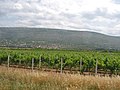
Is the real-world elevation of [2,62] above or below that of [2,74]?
below

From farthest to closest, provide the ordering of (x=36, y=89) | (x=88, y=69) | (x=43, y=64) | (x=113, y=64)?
(x=43, y=64) < (x=88, y=69) < (x=113, y=64) < (x=36, y=89)

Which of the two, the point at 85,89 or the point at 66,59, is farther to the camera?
the point at 66,59

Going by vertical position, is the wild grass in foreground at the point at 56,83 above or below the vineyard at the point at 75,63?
above

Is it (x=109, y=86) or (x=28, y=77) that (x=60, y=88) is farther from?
(x=28, y=77)

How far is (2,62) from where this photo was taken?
44.8 m

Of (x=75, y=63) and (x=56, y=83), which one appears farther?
(x=75, y=63)

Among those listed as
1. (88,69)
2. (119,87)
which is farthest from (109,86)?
(88,69)

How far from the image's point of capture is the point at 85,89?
31.0 feet

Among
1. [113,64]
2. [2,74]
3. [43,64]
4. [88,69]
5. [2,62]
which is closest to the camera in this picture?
[2,74]

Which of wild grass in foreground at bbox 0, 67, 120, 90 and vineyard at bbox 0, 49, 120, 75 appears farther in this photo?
vineyard at bbox 0, 49, 120, 75

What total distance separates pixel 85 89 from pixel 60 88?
774 millimetres

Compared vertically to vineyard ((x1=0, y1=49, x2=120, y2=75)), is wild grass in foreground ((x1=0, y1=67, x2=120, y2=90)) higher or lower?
higher

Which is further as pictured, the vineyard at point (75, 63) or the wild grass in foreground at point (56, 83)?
the vineyard at point (75, 63)

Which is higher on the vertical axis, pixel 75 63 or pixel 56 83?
pixel 56 83
